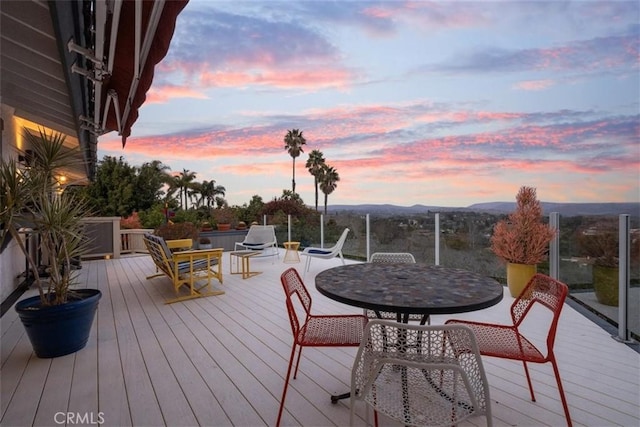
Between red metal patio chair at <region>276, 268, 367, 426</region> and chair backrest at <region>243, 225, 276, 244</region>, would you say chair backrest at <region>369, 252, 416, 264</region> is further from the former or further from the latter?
chair backrest at <region>243, 225, 276, 244</region>

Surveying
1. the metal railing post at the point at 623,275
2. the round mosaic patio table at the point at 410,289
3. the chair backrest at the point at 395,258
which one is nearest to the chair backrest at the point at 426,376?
the round mosaic patio table at the point at 410,289

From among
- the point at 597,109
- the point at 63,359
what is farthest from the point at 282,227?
the point at 597,109

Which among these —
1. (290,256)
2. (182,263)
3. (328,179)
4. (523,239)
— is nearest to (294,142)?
(328,179)

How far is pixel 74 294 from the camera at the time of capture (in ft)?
9.50

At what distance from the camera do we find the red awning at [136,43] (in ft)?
6.14

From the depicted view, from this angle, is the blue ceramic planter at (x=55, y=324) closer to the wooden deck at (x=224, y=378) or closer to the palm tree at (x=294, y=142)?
the wooden deck at (x=224, y=378)

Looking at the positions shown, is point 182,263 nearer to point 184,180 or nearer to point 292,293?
point 292,293

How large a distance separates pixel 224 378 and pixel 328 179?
22003 millimetres

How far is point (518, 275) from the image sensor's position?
430 cm

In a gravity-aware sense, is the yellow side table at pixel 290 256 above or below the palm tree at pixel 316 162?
below

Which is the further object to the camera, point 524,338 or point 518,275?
point 518,275

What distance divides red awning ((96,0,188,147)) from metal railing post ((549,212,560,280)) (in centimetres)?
485

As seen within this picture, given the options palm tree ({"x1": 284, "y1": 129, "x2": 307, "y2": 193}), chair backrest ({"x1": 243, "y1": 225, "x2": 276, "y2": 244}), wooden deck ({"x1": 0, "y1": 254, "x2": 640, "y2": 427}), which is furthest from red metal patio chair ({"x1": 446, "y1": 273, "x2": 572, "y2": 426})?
palm tree ({"x1": 284, "y1": 129, "x2": 307, "y2": 193})

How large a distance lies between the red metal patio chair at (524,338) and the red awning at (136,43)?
2.56 m
